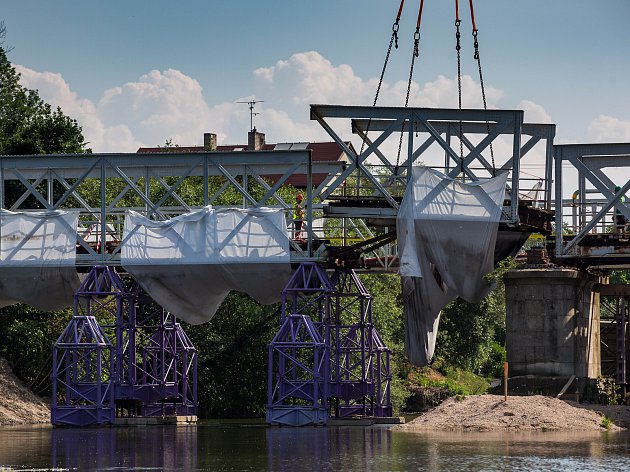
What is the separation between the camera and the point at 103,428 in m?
59.2

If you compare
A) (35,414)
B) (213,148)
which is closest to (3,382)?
(35,414)

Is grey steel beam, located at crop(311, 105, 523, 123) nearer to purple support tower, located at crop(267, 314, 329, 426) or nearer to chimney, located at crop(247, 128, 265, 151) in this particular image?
purple support tower, located at crop(267, 314, 329, 426)

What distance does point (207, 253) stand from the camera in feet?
195

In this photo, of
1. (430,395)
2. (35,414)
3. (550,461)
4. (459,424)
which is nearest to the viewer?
(550,461)

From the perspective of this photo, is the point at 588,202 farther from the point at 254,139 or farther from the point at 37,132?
the point at 254,139

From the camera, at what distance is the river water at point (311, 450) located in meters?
39.2

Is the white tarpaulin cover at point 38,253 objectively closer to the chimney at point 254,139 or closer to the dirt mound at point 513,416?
the dirt mound at point 513,416

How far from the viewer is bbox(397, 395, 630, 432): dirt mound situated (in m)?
52.2

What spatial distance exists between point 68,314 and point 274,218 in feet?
55.8

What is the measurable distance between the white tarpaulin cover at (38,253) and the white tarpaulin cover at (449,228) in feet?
41.9

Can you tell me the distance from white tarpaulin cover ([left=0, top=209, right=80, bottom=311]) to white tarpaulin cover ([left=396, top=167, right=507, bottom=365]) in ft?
41.9

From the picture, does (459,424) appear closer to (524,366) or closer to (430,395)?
(524,366)

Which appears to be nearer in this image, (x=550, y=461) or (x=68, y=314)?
(x=550, y=461)

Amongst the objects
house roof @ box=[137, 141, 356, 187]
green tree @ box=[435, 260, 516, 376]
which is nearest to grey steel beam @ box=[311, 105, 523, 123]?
green tree @ box=[435, 260, 516, 376]
